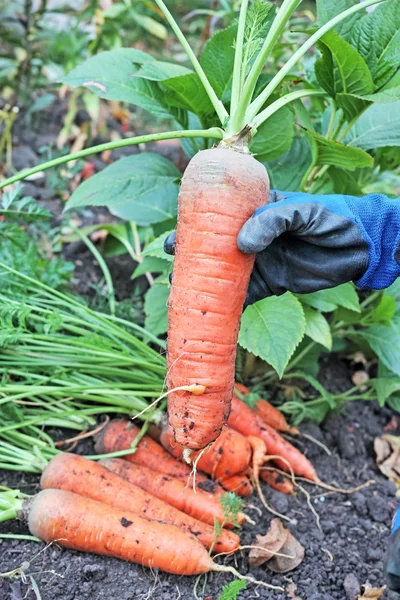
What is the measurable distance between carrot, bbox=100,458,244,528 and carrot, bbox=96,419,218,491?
33 millimetres

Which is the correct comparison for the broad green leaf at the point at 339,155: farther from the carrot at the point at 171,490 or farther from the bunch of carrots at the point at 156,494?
the carrot at the point at 171,490

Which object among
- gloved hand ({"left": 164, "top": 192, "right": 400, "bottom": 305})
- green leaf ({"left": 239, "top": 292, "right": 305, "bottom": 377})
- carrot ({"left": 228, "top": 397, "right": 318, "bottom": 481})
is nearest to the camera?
gloved hand ({"left": 164, "top": 192, "right": 400, "bottom": 305})

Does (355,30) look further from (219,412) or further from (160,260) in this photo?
(219,412)

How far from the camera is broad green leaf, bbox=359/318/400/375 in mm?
1790

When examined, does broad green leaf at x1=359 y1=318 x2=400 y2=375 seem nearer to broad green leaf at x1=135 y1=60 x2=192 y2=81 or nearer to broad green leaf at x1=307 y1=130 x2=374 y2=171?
broad green leaf at x1=307 y1=130 x2=374 y2=171

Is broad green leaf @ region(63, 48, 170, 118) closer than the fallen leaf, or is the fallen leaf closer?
the fallen leaf

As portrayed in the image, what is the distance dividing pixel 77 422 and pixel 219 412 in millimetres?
589

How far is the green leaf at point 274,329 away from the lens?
1.46 metres

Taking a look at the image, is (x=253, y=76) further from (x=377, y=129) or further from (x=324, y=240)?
(x=377, y=129)

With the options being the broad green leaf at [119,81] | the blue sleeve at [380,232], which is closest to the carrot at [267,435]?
the blue sleeve at [380,232]

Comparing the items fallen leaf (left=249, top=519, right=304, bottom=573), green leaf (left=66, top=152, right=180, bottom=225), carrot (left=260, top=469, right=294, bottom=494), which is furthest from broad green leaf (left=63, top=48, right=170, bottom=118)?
fallen leaf (left=249, top=519, right=304, bottom=573)

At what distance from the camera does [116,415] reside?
Result: 180 cm

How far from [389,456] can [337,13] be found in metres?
1.39

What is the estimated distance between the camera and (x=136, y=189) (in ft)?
5.89
